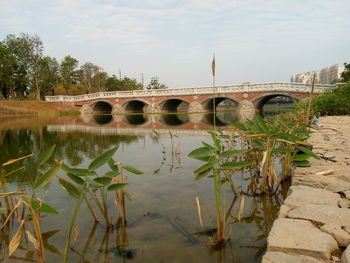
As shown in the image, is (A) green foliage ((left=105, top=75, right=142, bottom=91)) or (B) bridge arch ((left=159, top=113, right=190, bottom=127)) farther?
(A) green foliage ((left=105, top=75, right=142, bottom=91))

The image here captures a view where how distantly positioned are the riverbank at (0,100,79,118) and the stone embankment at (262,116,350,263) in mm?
39417

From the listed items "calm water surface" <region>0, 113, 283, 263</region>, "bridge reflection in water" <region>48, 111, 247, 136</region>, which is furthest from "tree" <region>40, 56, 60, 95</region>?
"calm water surface" <region>0, 113, 283, 263</region>

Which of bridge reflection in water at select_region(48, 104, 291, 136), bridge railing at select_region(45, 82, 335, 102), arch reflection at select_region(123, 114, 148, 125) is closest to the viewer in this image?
bridge reflection in water at select_region(48, 104, 291, 136)

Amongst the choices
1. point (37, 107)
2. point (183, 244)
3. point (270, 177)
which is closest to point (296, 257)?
point (183, 244)

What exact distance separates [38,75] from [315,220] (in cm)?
4987

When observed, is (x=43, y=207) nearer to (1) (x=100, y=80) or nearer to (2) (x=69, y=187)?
(2) (x=69, y=187)

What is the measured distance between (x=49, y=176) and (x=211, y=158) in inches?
59.6

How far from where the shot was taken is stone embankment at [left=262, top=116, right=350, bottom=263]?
1797 mm

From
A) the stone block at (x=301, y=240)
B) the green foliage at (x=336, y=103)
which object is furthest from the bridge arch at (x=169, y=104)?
the stone block at (x=301, y=240)

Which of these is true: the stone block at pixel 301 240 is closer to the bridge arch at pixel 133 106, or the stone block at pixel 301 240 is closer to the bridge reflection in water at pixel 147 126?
the bridge reflection in water at pixel 147 126

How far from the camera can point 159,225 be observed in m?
3.54

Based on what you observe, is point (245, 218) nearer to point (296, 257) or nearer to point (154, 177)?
point (296, 257)

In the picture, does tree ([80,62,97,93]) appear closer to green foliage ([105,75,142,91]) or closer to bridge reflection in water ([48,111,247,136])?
green foliage ([105,75,142,91])

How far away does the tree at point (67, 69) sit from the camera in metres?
Result: 52.3
